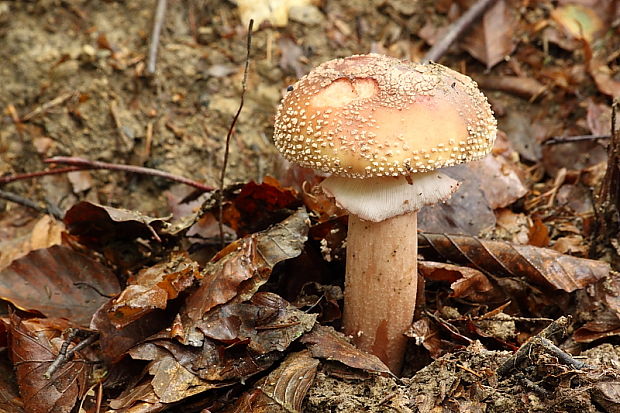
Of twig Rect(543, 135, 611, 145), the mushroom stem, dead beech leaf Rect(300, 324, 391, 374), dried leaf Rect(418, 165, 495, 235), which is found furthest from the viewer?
twig Rect(543, 135, 611, 145)

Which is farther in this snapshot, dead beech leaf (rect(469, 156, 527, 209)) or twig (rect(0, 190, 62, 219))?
twig (rect(0, 190, 62, 219))

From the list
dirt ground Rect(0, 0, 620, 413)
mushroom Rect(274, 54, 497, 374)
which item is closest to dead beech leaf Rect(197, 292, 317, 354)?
mushroom Rect(274, 54, 497, 374)

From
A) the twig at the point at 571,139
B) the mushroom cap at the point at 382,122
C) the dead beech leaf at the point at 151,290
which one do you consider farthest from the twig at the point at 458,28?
the dead beech leaf at the point at 151,290

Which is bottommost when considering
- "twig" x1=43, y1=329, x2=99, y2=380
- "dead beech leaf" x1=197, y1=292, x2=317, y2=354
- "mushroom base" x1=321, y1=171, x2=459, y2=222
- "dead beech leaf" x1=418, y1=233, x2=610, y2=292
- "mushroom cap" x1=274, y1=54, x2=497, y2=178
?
"twig" x1=43, y1=329, x2=99, y2=380

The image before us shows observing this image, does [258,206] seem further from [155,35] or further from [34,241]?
[155,35]

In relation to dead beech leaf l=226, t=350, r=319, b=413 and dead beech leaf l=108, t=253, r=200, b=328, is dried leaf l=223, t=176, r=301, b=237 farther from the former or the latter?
dead beech leaf l=226, t=350, r=319, b=413

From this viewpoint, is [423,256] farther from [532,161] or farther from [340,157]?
[532,161]

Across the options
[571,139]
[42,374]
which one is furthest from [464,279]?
[42,374]

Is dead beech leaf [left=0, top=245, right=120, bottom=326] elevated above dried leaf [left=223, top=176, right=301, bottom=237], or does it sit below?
below
